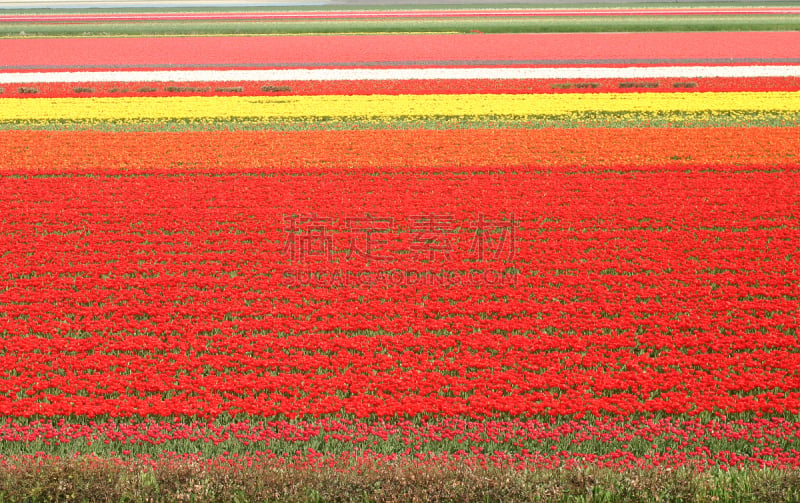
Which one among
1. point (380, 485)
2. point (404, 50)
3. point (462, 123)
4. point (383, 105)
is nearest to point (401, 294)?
point (380, 485)

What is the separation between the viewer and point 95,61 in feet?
88.9

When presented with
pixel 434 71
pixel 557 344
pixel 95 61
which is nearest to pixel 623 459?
pixel 557 344

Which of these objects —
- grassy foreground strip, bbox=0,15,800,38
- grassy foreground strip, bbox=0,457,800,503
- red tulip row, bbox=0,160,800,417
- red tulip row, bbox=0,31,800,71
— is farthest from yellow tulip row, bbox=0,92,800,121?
grassy foreground strip, bbox=0,15,800,38

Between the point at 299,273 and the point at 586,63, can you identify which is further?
the point at 586,63

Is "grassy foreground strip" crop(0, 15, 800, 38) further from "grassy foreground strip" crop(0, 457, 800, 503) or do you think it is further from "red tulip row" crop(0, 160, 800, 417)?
"grassy foreground strip" crop(0, 457, 800, 503)

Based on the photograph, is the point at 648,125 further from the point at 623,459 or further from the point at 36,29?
the point at 36,29

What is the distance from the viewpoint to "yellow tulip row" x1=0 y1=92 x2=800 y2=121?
1775cm

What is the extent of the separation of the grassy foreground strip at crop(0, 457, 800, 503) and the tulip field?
18cm

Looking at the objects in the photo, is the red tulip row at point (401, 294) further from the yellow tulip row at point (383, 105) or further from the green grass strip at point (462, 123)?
the yellow tulip row at point (383, 105)

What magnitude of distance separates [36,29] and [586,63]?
26961 mm

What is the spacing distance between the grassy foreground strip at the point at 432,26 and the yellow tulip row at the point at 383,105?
660 inches

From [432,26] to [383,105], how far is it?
65.0ft

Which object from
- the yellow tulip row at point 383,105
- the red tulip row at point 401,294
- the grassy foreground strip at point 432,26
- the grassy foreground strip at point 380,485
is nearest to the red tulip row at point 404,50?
the grassy foreground strip at point 432,26

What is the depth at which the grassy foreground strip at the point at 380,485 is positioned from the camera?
4891 millimetres
